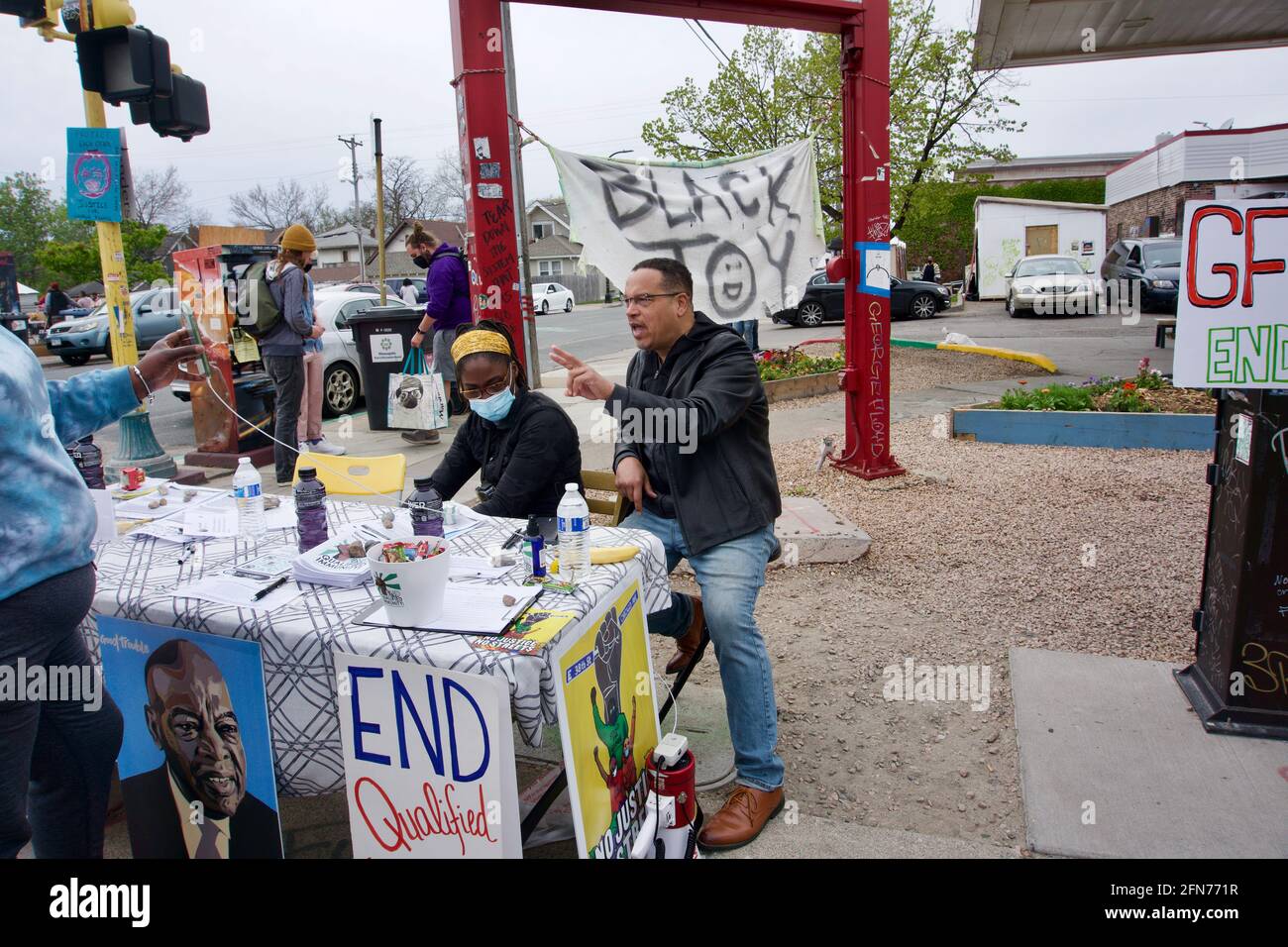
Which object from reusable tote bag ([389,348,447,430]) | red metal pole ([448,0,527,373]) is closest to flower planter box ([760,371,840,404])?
reusable tote bag ([389,348,447,430])

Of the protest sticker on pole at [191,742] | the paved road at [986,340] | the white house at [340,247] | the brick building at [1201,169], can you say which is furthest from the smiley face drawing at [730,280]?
the white house at [340,247]

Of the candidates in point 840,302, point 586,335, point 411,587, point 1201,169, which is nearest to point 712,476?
point 411,587

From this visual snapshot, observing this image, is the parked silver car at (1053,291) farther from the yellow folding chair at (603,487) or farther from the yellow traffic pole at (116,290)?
the yellow folding chair at (603,487)

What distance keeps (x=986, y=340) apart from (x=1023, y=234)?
46.0ft

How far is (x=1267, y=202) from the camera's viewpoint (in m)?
3.03

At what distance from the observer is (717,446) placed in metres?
3.07

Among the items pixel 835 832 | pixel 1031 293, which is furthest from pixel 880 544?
pixel 1031 293

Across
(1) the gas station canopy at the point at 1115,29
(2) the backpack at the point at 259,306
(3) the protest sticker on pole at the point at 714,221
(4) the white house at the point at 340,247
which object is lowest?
(2) the backpack at the point at 259,306

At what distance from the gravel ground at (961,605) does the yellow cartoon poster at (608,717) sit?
2.51 ft

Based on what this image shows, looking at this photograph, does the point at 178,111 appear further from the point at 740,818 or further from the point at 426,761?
the point at 740,818

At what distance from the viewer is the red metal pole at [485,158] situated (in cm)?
441

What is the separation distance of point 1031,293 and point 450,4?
59.8 ft

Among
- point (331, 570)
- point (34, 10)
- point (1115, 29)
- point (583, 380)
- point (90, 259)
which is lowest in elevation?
point (331, 570)

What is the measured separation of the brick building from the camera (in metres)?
22.9
